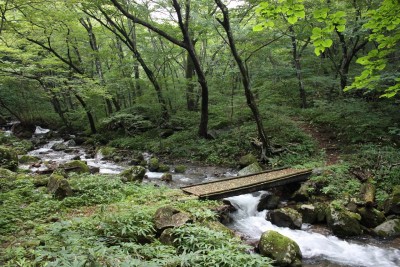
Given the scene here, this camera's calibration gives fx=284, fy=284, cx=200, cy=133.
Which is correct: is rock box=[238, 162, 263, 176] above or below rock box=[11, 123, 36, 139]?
below

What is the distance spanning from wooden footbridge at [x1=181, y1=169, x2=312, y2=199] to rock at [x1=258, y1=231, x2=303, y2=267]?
2.10 m

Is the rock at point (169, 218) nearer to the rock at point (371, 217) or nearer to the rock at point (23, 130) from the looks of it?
the rock at point (371, 217)

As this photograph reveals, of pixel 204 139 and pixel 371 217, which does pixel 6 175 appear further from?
pixel 371 217

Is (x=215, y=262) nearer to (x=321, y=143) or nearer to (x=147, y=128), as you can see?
(x=321, y=143)

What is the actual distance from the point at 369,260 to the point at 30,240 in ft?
20.1

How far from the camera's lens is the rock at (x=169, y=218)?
5.13m

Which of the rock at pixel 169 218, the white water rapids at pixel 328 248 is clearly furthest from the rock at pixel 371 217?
the rock at pixel 169 218

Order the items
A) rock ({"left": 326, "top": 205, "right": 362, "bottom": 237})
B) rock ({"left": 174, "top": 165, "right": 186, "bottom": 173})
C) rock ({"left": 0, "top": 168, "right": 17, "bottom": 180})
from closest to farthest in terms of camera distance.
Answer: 1. rock ({"left": 326, "top": 205, "right": 362, "bottom": 237})
2. rock ({"left": 0, "top": 168, "right": 17, "bottom": 180})
3. rock ({"left": 174, "top": 165, "right": 186, "bottom": 173})

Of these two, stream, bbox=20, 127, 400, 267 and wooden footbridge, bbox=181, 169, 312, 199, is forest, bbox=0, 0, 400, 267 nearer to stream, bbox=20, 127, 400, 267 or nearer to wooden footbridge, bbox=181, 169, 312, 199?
stream, bbox=20, 127, 400, 267

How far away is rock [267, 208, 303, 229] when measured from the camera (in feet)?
22.5

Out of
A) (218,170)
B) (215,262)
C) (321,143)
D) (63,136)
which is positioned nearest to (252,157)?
A: (218,170)

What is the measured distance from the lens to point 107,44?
22.9m

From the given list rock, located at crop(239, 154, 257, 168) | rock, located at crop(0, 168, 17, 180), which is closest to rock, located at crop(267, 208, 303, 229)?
rock, located at crop(239, 154, 257, 168)

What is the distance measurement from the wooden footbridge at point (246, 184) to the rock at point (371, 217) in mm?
2129
